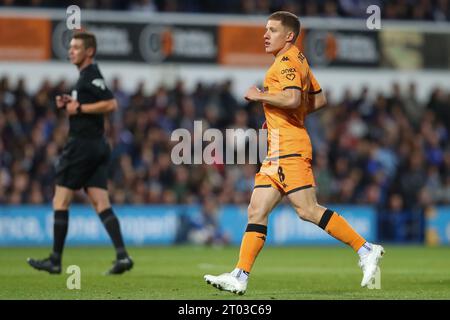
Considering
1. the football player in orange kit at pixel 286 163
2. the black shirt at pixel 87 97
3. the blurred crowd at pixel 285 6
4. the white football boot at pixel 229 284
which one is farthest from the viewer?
the blurred crowd at pixel 285 6

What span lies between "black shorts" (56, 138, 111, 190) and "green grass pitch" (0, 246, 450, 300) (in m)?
1.03

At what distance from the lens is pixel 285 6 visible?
25.4 metres

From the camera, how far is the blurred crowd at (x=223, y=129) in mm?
20594

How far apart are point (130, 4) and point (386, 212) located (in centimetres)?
752

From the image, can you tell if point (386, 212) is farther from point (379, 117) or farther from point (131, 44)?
point (131, 44)

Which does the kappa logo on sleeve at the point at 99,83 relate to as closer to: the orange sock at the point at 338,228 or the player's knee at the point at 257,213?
the player's knee at the point at 257,213

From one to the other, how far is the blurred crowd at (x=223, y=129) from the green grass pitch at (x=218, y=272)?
2.69m

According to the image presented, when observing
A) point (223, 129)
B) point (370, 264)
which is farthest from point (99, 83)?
point (223, 129)

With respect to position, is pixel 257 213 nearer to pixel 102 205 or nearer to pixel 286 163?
pixel 286 163

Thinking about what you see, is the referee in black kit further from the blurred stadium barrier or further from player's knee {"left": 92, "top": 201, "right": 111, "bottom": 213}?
the blurred stadium barrier

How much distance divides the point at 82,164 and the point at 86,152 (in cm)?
14

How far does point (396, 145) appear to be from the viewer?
975 inches

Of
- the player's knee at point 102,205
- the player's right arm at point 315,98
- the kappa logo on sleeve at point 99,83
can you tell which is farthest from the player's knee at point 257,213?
the kappa logo on sleeve at point 99,83
